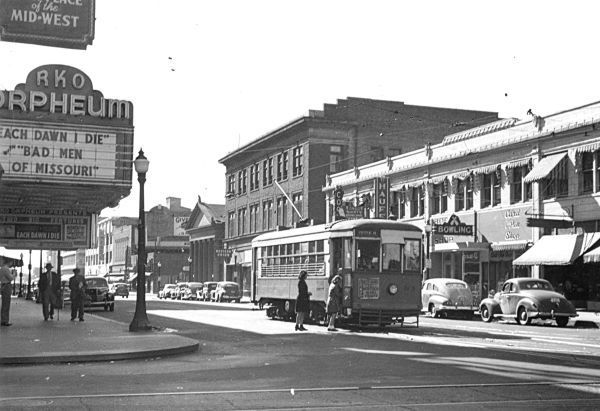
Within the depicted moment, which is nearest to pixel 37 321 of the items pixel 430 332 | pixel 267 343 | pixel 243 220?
pixel 267 343

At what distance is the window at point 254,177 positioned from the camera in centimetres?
7738

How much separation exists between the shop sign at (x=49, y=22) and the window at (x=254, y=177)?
61.9 metres

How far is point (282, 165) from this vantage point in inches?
2790

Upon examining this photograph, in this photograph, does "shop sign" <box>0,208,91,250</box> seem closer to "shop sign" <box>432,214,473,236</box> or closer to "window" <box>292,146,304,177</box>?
"shop sign" <box>432,214,473,236</box>

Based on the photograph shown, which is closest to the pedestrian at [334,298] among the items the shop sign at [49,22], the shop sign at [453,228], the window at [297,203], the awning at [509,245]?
the shop sign at [49,22]

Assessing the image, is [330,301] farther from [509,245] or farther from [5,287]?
[509,245]

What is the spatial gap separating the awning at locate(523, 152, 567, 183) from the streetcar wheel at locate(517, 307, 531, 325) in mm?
9668

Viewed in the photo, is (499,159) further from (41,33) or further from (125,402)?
(125,402)

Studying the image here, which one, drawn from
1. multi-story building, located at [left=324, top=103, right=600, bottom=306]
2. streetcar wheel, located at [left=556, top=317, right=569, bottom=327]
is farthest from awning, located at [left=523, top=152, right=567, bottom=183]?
streetcar wheel, located at [left=556, top=317, right=569, bottom=327]

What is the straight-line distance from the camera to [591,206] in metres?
36.6

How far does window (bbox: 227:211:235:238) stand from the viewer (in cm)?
8500

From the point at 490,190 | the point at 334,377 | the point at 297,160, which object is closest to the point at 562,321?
the point at 490,190

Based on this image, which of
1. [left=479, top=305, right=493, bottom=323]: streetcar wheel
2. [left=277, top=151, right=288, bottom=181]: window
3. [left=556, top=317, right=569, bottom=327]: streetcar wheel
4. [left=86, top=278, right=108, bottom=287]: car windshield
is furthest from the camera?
[left=277, top=151, right=288, bottom=181]: window

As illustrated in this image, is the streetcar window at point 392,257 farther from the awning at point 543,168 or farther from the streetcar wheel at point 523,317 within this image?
the awning at point 543,168
